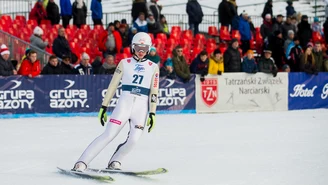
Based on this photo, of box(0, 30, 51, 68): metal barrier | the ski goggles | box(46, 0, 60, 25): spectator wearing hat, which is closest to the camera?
the ski goggles

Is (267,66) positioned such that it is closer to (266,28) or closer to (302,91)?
(302,91)

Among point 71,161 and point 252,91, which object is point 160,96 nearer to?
Answer: point 252,91

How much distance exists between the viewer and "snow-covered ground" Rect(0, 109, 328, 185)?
1034cm

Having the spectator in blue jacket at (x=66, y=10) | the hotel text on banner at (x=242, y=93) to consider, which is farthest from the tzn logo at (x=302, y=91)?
the spectator in blue jacket at (x=66, y=10)

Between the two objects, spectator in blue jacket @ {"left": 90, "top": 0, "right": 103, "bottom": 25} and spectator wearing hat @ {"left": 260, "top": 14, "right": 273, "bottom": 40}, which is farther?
spectator wearing hat @ {"left": 260, "top": 14, "right": 273, "bottom": 40}

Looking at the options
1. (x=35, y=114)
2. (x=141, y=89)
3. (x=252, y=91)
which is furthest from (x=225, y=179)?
(x=252, y=91)

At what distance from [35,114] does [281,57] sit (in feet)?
27.7

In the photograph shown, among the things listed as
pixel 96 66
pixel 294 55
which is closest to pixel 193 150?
pixel 96 66

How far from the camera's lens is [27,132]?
1554cm

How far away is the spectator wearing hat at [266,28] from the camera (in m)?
25.6

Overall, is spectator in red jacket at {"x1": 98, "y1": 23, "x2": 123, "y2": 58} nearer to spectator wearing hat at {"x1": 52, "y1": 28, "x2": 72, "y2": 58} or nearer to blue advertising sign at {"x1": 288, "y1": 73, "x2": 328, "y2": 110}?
spectator wearing hat at {"x1": 52, "y1": 28, "x2": 72, "y2": 58}

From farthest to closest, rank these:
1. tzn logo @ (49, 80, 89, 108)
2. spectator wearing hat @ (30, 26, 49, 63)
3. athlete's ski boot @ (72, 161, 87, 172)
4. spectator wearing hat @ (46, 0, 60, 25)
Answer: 1. spectator wearing hat @ (46, 0, 60, 25)
2. spectator wearing hat @ (30, 26, 49, 63)
3. tzn logo @ (49, 80, 89, 108)
4. athlete's ski boot @ (72, 161, 87, 172)

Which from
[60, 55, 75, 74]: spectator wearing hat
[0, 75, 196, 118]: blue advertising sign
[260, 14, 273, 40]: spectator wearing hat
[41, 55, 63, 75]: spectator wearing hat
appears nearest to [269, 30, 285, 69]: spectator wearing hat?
[260, 14, 273, 40]: spectator wearing hat

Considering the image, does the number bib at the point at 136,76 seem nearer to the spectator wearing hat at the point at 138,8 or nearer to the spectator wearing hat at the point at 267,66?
the spectator wearing hat at the point at 267,66
